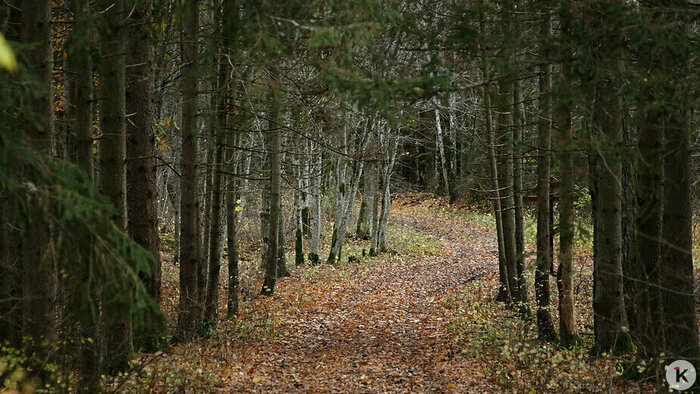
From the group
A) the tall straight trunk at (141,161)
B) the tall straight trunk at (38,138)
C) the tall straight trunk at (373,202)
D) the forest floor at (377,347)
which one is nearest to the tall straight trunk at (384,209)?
the tall straight trunk at (373,202)

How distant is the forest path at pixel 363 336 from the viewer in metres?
7.64

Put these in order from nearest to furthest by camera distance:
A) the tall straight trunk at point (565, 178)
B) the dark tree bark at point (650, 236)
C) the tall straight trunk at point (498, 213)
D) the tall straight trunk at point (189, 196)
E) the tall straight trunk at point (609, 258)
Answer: the tall straight trunk at point (565, 178)
the dark tree bark at point (650, 236)
the tall straight trunk at point (609, 258)
the tall straight trunk at point (189, 196)
the tall straight trunk at point (498, 213)

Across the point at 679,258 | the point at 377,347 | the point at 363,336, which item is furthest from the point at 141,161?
the point at 679,258

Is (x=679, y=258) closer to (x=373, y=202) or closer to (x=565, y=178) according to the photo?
(x=565, y=178)

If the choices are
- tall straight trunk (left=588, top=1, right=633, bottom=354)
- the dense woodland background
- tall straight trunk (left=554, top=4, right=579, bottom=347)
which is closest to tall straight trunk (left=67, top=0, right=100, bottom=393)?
the dense woodland background

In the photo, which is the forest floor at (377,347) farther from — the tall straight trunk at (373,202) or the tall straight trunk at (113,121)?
the tall straight trunk at (373,202)

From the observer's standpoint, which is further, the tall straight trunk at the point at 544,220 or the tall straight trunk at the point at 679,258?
the tall straight trunk at the point at 544,220

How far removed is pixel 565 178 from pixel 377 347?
17.4 ft

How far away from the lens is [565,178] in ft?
18.7

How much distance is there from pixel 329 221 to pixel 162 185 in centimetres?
942

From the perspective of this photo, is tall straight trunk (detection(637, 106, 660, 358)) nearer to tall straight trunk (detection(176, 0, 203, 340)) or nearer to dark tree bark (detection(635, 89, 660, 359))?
dark tree bark (detection(635, 89, 660, 359))

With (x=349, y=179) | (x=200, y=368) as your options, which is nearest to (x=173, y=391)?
(x=200, y=368)

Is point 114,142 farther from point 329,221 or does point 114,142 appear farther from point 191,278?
point 329,221

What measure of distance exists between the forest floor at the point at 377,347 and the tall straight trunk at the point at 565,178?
1.71 feet
